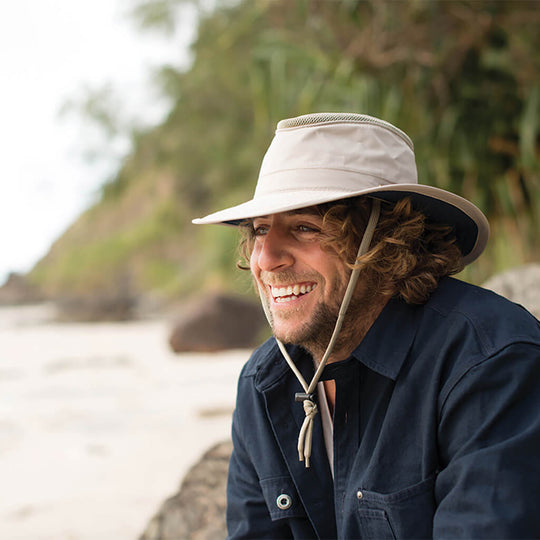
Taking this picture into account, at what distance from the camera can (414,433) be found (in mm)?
1263

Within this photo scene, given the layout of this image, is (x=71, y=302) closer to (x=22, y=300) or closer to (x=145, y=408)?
(x=22, y=300)

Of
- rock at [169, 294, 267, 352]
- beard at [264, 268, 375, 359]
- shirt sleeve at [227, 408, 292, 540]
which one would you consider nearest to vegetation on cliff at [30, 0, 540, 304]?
shirt sleeve at [227, 408, 292, 540]

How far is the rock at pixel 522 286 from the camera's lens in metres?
2.38

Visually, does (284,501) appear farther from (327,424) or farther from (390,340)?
(390,340)

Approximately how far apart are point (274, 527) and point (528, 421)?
749mm

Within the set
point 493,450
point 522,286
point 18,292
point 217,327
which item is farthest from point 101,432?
point 18,292

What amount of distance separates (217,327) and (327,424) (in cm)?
626

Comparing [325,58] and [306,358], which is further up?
[325,58]

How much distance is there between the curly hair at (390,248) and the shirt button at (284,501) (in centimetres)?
53

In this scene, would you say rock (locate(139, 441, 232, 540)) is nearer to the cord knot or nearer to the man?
the man

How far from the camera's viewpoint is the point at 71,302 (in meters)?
14.5

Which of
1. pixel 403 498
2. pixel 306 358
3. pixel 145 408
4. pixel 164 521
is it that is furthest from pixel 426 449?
pixel 145 408

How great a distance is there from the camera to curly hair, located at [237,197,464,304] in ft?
4.67

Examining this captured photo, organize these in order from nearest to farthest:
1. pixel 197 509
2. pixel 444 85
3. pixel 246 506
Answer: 1. pixel 246 506
2. pixel 197 509
3. pixel 444 85
